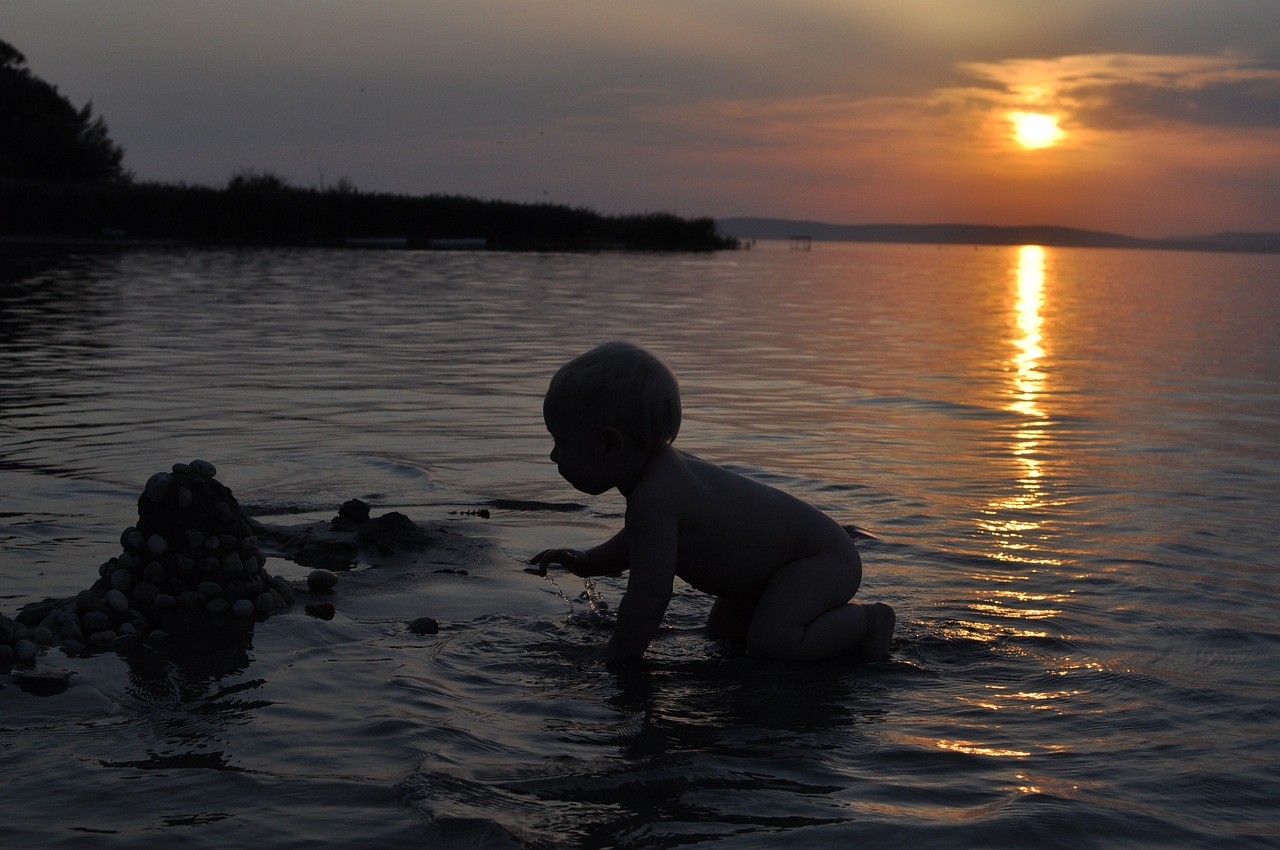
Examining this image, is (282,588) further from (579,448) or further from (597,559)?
(579,448)

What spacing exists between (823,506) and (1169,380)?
754cm

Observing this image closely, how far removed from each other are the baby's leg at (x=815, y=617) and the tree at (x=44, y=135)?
5454 centimetres

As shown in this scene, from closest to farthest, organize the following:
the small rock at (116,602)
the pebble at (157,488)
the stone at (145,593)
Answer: the small rock at (116,602)
the stone at (145,593)
the pebble at (157,488)

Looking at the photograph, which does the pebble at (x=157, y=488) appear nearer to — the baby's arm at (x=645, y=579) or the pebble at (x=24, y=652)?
the pebble at (x=24, y=652)

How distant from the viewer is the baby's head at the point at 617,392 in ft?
11.8

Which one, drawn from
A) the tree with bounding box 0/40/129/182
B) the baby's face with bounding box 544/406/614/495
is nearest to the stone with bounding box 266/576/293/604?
the baby's face with bounding box 544/406/614/495

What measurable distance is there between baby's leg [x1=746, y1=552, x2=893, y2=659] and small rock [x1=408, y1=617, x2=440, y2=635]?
3.42 ft

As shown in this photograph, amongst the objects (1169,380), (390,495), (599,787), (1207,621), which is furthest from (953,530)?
(1169,380)

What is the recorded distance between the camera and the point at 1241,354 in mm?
15164

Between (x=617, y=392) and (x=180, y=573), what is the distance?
1638 millimetres

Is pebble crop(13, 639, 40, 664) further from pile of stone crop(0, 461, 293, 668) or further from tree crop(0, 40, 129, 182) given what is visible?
tree crop(0, 40, 129, 182)

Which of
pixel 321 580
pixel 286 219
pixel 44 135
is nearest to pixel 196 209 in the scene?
pixel 286 219

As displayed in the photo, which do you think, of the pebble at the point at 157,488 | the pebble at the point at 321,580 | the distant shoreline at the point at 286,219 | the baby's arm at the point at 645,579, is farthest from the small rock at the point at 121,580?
the distant shoreline at the point at 286,219

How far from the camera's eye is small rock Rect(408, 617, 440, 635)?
3.91 metres
